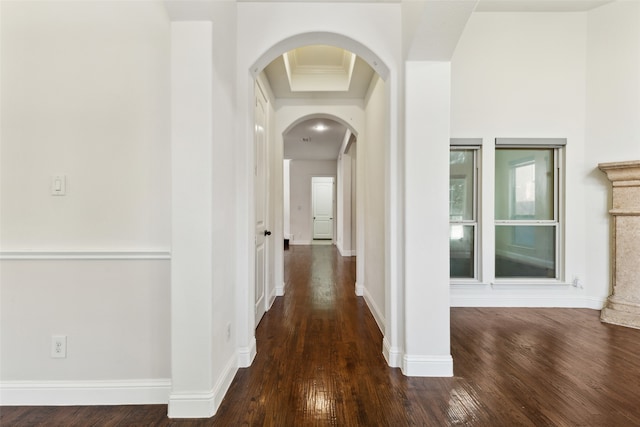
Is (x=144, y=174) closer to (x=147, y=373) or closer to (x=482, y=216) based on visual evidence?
(x=147, y=373)

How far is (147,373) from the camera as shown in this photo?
67.3 inches

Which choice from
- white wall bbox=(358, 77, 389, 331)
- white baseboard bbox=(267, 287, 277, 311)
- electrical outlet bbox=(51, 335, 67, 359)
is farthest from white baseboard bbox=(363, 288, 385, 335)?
Result: electrical outlet bbox=(51, 335, 67, 359)

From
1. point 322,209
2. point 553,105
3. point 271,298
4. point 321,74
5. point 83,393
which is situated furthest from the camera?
point 322,209

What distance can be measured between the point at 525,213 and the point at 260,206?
10.2 ft

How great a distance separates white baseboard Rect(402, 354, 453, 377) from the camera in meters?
1.95

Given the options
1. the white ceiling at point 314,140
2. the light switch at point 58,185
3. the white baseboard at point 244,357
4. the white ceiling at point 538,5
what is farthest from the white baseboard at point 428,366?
the white ceiling at point 314,140

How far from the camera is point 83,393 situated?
5.52ft

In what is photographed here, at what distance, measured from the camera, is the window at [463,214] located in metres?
3.38

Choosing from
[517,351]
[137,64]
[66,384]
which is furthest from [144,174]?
[517,351]

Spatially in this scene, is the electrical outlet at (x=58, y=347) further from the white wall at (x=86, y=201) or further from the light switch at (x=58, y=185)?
the light switch at (x=58, y=185)

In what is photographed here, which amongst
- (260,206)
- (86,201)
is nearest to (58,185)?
(86,201)

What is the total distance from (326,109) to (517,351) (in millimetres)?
3132

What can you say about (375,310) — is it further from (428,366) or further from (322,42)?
(322,42)

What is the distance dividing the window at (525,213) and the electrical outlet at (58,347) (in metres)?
4.05
